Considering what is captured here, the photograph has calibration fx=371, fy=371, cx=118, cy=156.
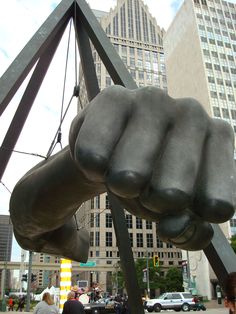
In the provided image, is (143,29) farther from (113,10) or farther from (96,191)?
(96,191)

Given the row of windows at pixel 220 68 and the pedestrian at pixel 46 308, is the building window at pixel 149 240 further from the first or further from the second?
the pedestrian at pixel 46 308

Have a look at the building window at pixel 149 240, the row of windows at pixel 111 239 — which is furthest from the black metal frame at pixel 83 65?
the building window at pixel 149 240

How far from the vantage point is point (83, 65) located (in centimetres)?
347

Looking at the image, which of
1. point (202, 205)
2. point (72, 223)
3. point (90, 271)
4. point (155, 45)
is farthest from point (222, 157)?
point (155, 45)

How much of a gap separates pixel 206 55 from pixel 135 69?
3549cm

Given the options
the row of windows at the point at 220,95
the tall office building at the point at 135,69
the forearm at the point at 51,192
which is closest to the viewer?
the forearm at the point at 51,192

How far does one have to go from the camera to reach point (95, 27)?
317 centimetres

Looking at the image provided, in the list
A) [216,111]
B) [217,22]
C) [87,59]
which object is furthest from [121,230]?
[217,22]

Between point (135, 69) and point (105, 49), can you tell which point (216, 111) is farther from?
point (105, 49)

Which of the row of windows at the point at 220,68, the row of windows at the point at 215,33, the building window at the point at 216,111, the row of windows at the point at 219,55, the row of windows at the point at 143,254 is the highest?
the row of windows at the point at 215,33

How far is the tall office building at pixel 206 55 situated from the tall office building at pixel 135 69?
50.3 feet

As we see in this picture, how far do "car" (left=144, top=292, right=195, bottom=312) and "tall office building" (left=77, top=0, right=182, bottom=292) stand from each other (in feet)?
152

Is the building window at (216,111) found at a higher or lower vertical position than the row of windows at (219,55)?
lower

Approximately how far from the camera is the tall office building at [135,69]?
77.9 meters
